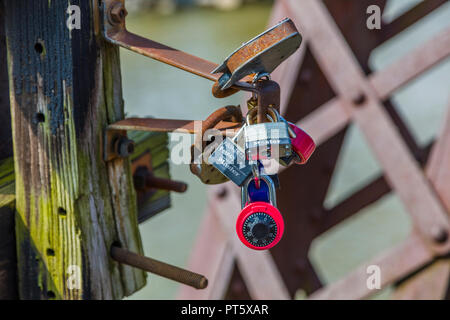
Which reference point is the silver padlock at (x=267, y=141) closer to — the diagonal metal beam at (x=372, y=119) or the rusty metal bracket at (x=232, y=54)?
the rusty metal bracket at (x=232, y=54)

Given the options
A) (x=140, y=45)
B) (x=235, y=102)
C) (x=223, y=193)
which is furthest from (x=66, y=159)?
(x=235, y=102)

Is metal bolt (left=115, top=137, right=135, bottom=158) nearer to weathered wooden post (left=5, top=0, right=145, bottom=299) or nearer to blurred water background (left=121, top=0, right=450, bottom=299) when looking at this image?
weathered wooden post (left=5, top=0, right=145, bottom=299)

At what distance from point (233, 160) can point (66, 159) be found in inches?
12.8

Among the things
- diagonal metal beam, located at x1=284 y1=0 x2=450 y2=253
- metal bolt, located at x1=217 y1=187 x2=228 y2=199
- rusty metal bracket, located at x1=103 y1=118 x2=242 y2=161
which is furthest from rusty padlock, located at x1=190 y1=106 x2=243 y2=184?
metal bolt, located at x1=217 y1=187 x2=228 y2=199

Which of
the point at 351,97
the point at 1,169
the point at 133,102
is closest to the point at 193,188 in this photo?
the point at 133,102

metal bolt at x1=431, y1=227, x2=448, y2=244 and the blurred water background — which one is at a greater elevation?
the blurred water background

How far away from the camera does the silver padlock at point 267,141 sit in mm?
882

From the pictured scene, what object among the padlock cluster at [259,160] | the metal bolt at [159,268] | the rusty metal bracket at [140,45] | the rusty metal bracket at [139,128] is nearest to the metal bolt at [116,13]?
the rusty metal bracket at [140,45]

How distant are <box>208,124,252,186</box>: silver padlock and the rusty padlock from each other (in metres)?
0.05

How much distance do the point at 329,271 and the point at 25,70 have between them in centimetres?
457

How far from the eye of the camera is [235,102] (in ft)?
22.0

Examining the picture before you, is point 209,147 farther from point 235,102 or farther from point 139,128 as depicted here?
point 235,102

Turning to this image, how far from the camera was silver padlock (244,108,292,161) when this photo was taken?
34.7 inches

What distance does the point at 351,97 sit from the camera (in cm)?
190
